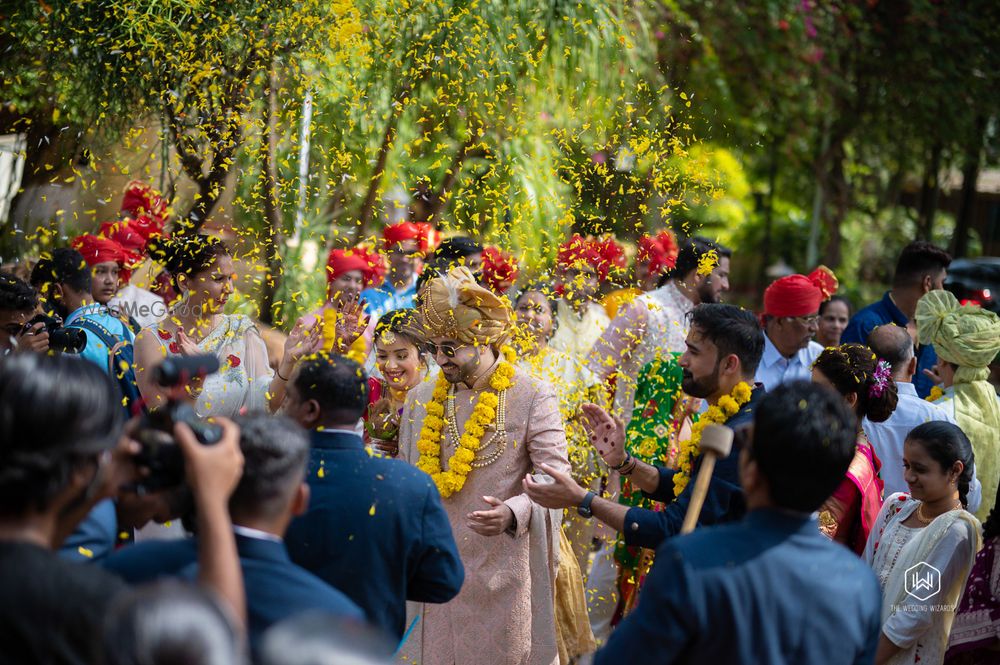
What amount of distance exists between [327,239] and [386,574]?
3.43 meters

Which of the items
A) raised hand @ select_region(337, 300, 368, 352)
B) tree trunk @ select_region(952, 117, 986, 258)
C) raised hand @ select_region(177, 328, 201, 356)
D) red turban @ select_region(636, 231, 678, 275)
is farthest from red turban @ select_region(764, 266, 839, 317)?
tree trunk @ select_region(952, 117, 986, 258)

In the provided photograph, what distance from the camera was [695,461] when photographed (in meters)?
3.93

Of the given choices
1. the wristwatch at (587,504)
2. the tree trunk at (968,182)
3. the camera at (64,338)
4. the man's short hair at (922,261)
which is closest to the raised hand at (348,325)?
the camera at (64,338)

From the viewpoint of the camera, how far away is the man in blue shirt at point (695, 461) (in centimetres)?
355

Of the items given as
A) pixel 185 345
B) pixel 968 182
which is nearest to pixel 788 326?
pixel 185 345

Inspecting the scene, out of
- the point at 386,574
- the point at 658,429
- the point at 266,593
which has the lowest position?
the point at 658,429

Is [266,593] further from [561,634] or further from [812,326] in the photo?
[812,326]

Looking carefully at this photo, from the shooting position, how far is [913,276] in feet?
22.4

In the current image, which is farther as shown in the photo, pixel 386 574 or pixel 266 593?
pixel 386 574

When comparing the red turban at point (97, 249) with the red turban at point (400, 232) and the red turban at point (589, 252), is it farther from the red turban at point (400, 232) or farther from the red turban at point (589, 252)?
the red turban at point (589, 252)

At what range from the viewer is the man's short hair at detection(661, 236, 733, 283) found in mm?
6453

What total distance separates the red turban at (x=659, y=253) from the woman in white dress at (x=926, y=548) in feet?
7.13

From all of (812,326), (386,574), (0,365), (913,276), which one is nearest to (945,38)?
(913,276)

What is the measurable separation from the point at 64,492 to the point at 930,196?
15.1 m
